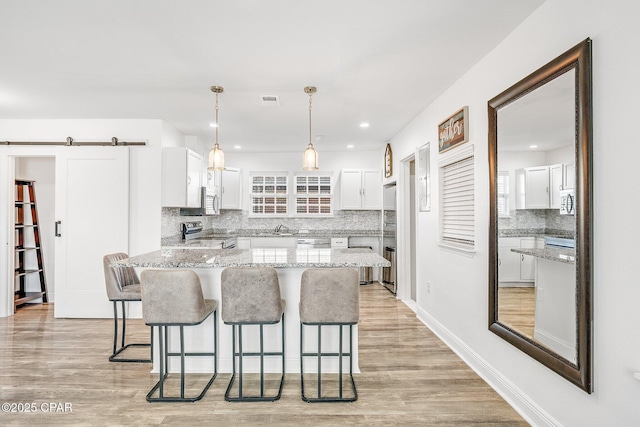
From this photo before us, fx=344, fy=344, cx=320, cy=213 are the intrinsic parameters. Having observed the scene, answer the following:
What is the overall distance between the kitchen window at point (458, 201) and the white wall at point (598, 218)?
17cm

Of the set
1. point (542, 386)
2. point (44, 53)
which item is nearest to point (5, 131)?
point (44, 53)

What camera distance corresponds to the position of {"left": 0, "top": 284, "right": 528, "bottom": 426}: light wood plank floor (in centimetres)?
218

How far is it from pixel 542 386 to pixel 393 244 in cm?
345

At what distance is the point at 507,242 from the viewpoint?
2359 mm

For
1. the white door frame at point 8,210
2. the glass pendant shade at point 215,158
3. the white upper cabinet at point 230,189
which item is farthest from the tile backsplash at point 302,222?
the glass pendant shade at point 215,158

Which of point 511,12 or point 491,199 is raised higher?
point 511,12

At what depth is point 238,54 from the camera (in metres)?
2.66

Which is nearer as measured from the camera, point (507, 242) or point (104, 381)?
point (507, 242)

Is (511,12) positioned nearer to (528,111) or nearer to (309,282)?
(528,111)

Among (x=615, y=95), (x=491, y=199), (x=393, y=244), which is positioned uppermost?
(x=615, y=95)

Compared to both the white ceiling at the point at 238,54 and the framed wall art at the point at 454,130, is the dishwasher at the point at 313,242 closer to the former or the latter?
the white ceiling at the point at 238,54

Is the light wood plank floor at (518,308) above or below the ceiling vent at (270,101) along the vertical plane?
below

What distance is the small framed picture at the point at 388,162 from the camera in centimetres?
561

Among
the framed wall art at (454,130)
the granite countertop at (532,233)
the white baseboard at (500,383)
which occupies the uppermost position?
the framed wall art at (454,130)
